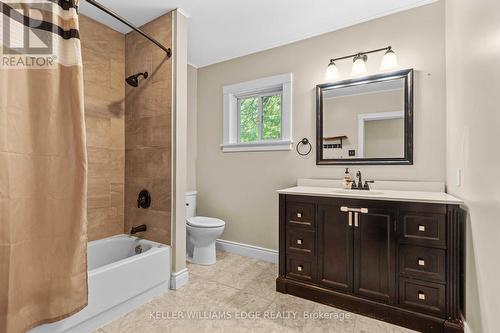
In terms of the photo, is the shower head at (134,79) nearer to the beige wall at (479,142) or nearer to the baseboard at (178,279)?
the baseboard at (178,279)

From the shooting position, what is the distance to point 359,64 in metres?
2.20

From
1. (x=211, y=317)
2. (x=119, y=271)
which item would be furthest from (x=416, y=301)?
(x=119, y=271)

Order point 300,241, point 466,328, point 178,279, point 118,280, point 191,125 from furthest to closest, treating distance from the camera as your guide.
→ point 191,125 < point 178,279 < point 300,241 < point 118,280 < point 466,328

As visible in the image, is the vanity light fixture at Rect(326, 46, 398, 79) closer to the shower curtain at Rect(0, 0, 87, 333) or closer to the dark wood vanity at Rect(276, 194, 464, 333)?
the dark wood vanity at Rect(276, 194, 464, 333)

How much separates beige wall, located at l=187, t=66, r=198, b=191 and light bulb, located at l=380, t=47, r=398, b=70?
2263 millimetres

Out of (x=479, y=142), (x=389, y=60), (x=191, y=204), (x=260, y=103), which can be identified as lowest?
(x=191, y=204)

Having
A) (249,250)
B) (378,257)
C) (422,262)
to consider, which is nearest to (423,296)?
(422,262)

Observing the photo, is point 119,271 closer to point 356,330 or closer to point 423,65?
point 356,330

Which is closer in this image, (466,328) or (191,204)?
(466,328)

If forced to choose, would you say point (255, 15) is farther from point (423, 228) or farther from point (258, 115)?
point (423, 228)

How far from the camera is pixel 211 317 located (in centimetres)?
173

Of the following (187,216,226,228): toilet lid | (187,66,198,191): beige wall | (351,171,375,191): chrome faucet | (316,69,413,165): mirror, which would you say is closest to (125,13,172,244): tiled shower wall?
(187,216,226,228): toilet lid

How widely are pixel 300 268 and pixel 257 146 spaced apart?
140 centimetres

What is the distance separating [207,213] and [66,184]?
1.94m
